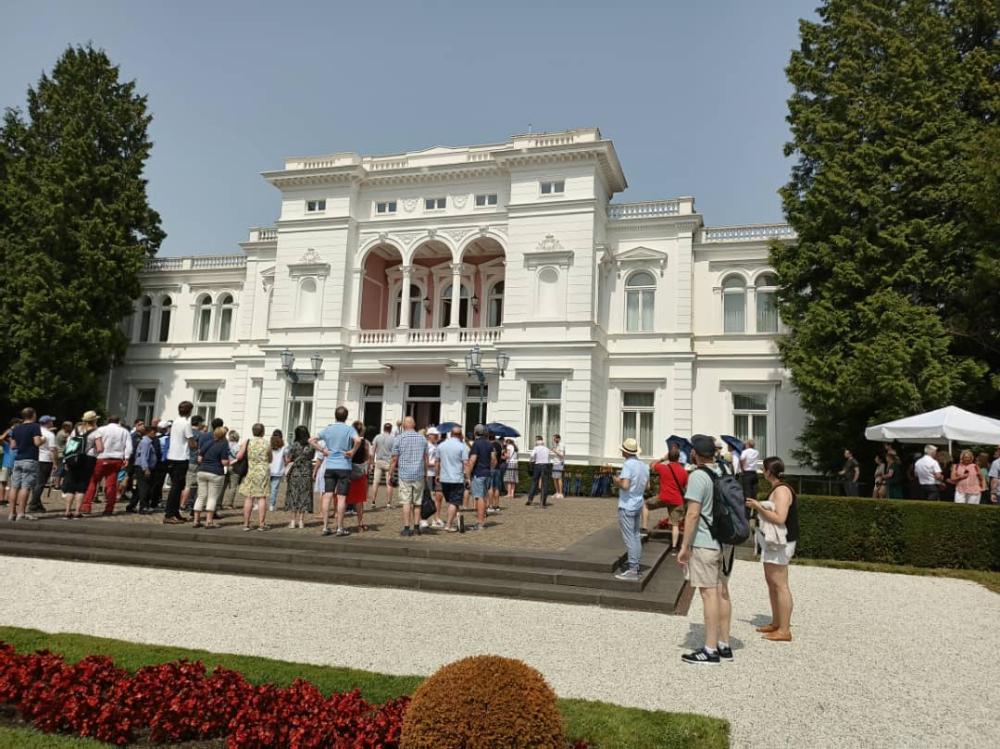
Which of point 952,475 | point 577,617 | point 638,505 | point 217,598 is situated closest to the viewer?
point 577,617

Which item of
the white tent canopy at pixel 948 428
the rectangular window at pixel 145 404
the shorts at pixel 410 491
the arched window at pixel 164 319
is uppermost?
the arched window at pixel 164 319

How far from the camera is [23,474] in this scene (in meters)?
12.0

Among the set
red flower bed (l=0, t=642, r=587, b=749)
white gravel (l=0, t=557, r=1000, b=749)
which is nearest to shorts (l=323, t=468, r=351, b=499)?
white gravel (l=0, t=557, r=1000, b=749)

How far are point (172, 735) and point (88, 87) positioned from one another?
34.5 metres

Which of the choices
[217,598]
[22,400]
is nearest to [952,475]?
[217,598]

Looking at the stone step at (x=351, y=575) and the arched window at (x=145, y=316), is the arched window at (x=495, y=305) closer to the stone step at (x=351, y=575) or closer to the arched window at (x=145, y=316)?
the arched window at (x=145, y=316)

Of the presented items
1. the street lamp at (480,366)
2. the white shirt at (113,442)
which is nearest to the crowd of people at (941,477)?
the street lamp at (480,366)

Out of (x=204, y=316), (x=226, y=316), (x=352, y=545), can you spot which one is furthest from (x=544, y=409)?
(x=204, y=316)

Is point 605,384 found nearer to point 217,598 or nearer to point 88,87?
point 217,598

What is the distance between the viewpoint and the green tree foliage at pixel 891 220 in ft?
58.1

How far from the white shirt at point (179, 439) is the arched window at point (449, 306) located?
1771 cm

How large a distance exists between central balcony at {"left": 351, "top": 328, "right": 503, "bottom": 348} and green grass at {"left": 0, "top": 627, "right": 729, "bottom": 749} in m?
20.0

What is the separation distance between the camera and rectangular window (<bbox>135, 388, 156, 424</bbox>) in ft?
106

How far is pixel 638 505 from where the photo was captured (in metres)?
8.91
